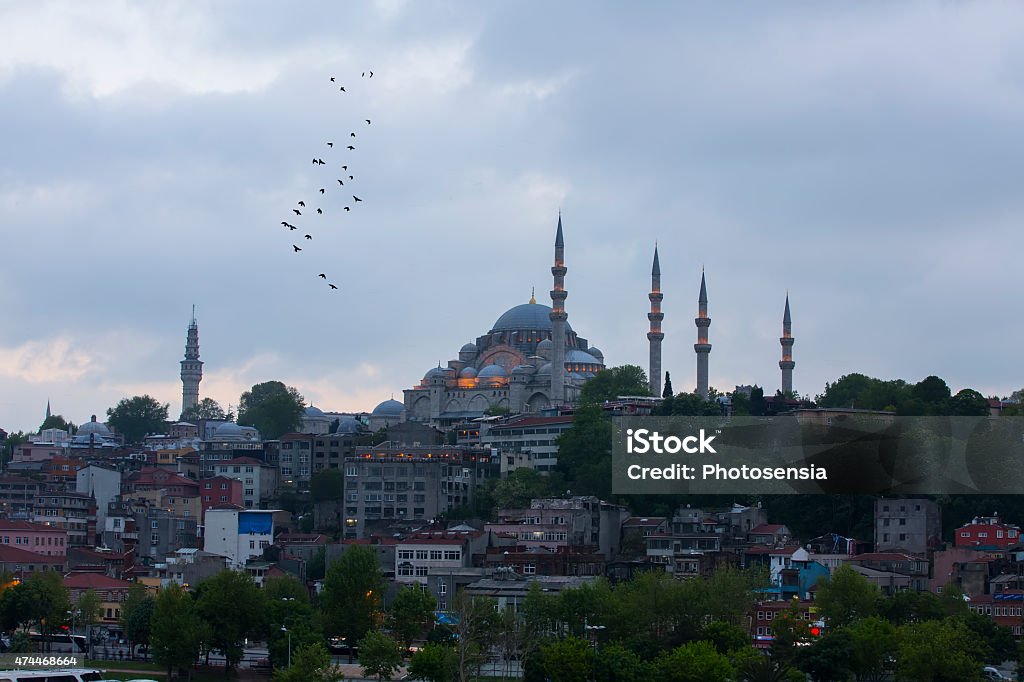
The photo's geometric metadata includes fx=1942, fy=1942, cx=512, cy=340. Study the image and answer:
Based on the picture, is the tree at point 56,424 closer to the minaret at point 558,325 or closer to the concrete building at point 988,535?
the minaret at point 558,325

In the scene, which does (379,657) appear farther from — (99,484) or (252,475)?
(252,475)

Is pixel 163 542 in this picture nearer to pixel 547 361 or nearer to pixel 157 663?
pixel 157 663

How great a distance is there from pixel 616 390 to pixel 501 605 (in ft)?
116

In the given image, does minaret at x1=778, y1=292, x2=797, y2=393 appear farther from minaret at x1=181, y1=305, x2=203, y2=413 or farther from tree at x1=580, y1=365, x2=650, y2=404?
minaret at x1=181, y1=305, x2=203, y2=413

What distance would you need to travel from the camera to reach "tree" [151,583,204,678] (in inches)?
2068

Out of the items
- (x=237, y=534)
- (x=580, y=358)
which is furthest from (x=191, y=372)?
(x=237, y=534)

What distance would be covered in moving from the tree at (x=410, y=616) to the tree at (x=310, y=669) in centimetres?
500

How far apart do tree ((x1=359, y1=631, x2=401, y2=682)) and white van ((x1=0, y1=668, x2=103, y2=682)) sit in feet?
31.8

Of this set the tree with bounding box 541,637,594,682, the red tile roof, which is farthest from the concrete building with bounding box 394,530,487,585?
the tree with bounding box 541,637,594,682

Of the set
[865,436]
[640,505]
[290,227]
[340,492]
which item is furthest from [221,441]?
[290,227]

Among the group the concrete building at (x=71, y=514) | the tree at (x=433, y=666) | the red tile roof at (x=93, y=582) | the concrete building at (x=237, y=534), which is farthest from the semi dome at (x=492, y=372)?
the tree at (x=433, y=666)

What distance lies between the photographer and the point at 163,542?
73.5m

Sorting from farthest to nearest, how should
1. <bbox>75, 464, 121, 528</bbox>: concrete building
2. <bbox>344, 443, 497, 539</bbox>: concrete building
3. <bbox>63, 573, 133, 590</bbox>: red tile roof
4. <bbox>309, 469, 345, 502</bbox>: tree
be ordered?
<bbox>75, 464, 121, 528</bbox>: concrete building → <bbox>309, 469, 345, 502</bbox>: tree → <bbox>344, 443, 497, 539</bbox>: concrete building → <bbox>63, 573, 133, 590</bbox>: red tile roof

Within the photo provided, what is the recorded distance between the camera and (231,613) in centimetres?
5456
